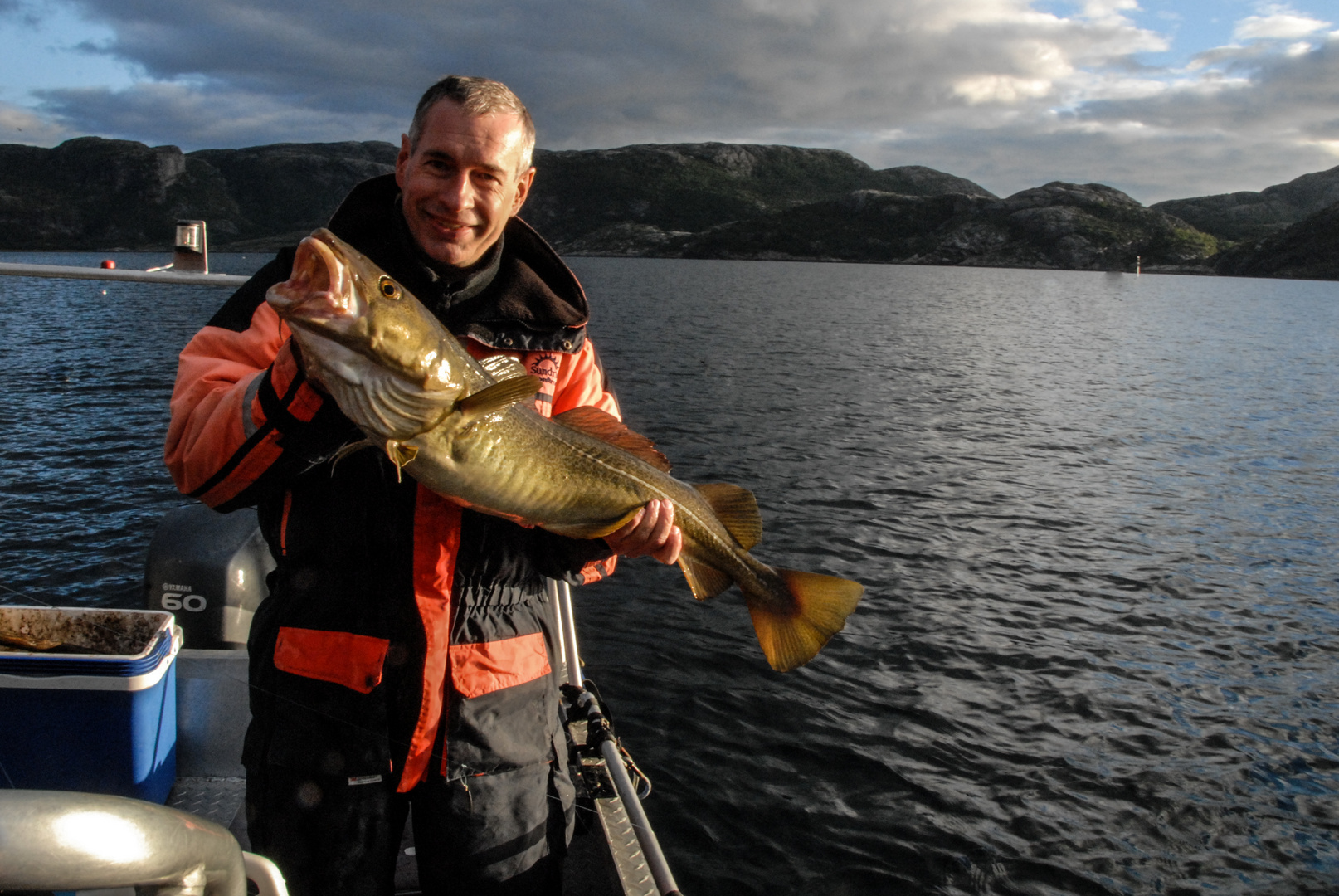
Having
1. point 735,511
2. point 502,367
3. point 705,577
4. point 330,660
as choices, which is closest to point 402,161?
point 502,367

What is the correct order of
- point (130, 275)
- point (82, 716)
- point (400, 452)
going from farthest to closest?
point (130, 275) → point (82, 716) → point (400, 452)

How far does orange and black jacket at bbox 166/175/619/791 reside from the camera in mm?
2922

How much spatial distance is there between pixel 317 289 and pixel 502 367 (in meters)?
0.81

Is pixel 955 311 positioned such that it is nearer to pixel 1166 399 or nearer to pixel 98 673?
pixel 1166 399

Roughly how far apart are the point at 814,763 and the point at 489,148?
7.09 metres

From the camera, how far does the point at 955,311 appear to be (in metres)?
62.4

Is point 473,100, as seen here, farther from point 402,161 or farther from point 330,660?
point 330,660

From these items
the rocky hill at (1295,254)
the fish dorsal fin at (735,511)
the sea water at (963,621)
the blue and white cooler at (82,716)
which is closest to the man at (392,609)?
the fish dorsal fin at (735,511)

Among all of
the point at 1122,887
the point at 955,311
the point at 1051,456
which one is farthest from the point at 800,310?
the point at 1122,887

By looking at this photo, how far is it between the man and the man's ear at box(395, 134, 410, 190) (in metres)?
0.02

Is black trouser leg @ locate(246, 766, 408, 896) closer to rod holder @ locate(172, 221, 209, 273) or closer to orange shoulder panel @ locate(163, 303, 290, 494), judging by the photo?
orange shoulder panel @ locate(163, 303, 290, 494)

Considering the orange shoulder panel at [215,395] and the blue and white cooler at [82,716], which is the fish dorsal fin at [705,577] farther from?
the blue and white cooler at [82,716]

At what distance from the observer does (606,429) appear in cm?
358

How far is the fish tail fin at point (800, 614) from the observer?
158 inches
